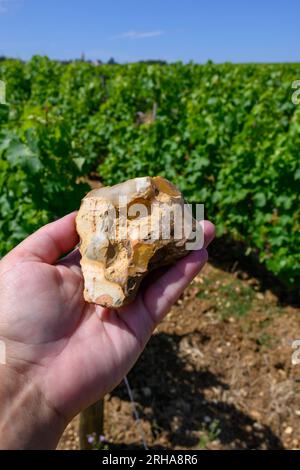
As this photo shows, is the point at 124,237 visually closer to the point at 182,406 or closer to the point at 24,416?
the point at 24,416

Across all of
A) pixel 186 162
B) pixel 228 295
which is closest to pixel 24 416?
pixel 228 295

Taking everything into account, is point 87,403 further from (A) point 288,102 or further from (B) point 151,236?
(A) point 288,102

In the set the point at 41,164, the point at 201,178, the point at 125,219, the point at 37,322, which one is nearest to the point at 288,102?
the point at 201,178

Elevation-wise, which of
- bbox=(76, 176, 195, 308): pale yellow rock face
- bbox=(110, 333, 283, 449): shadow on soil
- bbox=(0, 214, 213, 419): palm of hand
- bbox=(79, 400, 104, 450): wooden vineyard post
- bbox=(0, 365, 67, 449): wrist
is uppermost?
bbox=(76, 176, 195, 308): pale yellow rock face

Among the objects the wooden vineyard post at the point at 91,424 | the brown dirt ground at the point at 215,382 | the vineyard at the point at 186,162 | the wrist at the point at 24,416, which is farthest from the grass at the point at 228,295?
the wrist at the point at 24,416

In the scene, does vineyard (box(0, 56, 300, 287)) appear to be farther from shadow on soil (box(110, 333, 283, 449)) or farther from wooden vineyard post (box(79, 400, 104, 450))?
shadow on soil (box(110, 333, 283, 449))

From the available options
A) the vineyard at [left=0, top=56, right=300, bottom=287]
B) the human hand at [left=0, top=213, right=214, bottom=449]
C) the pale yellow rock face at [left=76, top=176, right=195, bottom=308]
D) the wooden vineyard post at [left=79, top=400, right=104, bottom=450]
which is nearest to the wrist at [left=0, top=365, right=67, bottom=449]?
the human hand at [left=0, top=213, right=214, bottom=449]

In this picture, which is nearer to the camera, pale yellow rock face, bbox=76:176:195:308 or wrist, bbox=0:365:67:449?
wrist, bbox=0:365:67:449
